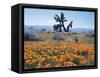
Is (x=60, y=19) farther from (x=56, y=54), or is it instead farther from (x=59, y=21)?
(x=56, y=54)

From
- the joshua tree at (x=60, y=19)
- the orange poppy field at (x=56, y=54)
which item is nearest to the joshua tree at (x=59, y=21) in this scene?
the joshua tree at (x=60, y=19)

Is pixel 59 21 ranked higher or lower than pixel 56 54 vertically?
higher

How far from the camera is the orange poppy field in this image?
2.34m

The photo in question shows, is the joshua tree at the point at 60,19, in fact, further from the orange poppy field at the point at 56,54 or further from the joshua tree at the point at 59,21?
the orange poppy field at the point at 56,54

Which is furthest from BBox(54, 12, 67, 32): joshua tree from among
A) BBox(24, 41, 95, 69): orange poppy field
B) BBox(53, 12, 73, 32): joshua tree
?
BBox(24, 41, 95, 69): orange poppy field

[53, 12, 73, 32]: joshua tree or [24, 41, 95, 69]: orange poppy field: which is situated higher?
[53, 12, 73, 32]: joshua tree

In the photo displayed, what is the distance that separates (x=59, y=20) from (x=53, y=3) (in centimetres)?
17

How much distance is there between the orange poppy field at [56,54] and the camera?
234cm

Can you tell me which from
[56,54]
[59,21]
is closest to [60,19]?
[59,21]

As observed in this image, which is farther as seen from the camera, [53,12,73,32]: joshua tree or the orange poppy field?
[53,12,73,32]: joshua tree

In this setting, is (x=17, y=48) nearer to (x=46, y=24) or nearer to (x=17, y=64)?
(x=17, y=64)

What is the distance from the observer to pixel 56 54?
8.03 ft

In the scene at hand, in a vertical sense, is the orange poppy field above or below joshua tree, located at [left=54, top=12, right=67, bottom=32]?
below

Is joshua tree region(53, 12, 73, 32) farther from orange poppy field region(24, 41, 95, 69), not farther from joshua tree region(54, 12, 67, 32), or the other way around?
orange poppy field region(24, 41, 95, 69)
